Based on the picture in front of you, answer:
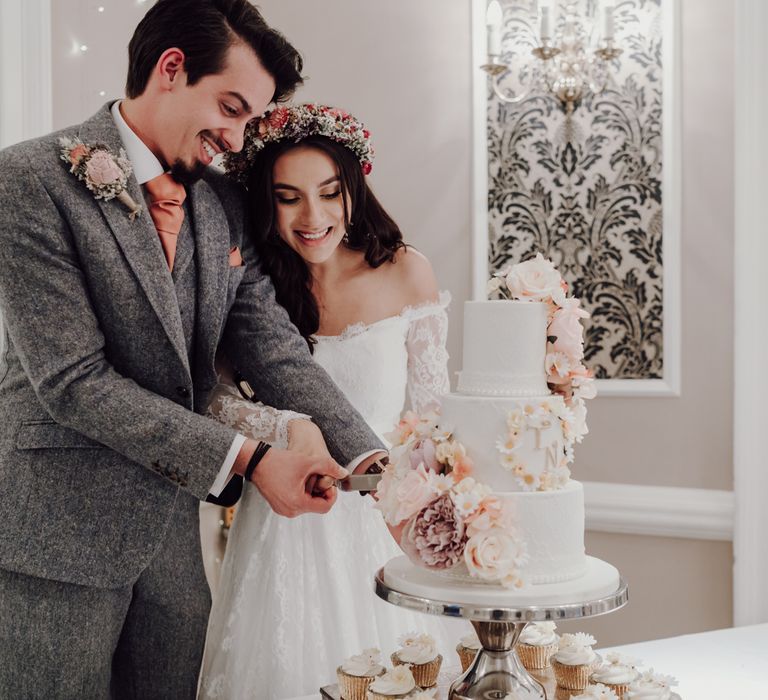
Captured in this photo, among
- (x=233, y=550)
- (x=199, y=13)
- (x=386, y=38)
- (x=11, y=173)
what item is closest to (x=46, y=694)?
(x=233, y=550)

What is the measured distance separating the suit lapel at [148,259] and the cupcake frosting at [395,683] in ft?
2.42

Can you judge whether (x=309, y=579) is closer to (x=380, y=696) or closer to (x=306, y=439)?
(x=306, y=439)

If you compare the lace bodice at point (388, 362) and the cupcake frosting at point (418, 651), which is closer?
the cupcake frosting at point (418, 651)

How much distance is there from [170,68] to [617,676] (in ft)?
4.95

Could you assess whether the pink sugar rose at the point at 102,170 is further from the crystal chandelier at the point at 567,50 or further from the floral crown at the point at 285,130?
the crystal chandelier at the point at 567,50

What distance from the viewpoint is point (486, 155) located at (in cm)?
384

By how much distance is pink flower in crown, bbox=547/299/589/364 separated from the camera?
59.7 inches

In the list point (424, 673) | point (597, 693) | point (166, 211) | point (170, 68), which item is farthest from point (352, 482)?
point (170, 68)

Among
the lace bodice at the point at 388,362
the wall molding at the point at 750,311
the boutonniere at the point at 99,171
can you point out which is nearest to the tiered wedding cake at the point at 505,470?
the boutonniere at the point at 99,171

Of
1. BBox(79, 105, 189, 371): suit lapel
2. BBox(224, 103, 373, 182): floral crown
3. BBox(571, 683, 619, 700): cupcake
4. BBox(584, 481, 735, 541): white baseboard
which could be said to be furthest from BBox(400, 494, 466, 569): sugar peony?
BBox(584, 481, 735, 541): white baseboard

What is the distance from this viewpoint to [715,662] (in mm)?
2082

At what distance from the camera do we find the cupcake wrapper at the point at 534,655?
1.74m

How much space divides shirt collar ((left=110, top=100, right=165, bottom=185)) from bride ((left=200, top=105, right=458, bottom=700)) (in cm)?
41

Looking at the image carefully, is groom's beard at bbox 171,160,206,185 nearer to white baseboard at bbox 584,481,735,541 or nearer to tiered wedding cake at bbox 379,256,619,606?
tiered wedding cake at bbox 379,256,619,606
